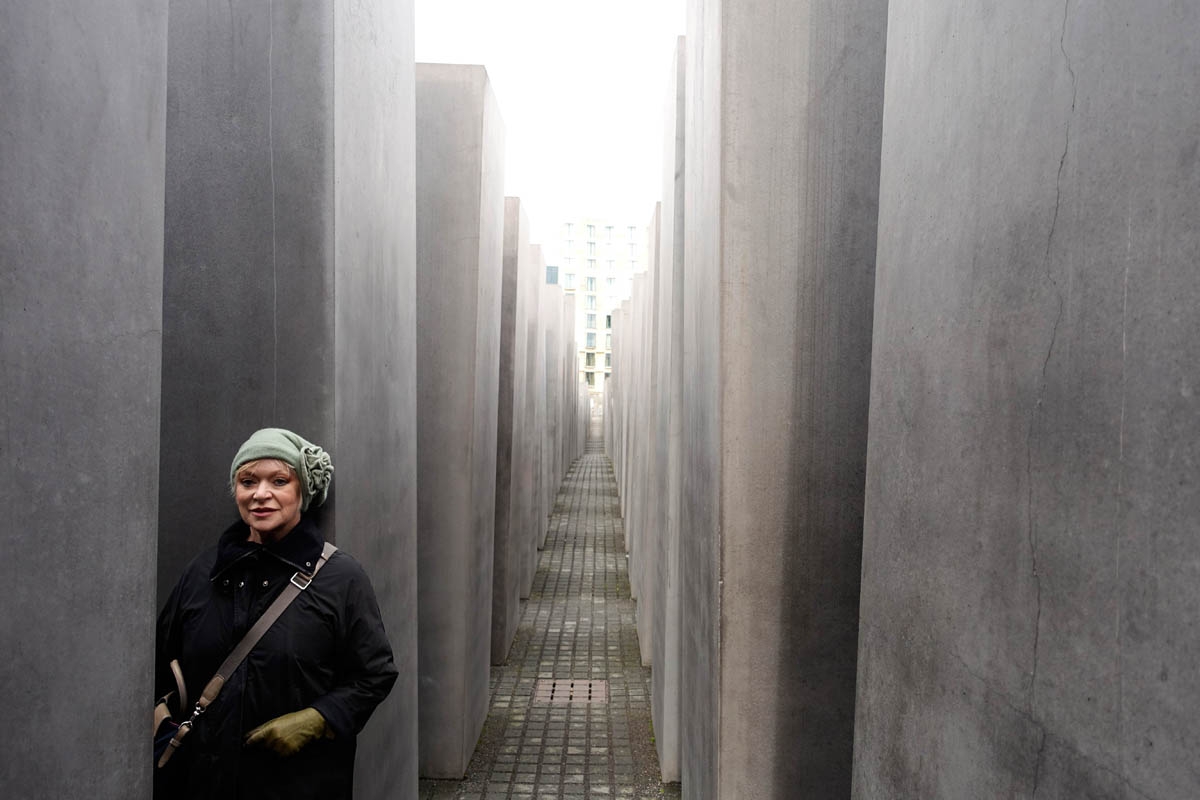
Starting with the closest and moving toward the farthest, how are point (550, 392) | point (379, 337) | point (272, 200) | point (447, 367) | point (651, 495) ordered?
point (272, 200), point (379, 337), point (447, 367), point (651, 495), point (550, 392)

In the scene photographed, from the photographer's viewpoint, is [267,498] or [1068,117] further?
[267,498]

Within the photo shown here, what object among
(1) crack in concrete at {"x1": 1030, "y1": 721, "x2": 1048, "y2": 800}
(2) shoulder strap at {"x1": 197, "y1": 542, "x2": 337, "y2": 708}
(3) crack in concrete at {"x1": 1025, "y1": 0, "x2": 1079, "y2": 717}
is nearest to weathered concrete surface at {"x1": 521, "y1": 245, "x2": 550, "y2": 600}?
(2) shoulder strap at {"x1": 197, "y1": 542, "x2": 337, "y2": 708}

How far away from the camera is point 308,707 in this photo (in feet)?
9.27

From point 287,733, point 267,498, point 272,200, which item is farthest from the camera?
point 272,200

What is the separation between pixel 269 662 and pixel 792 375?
219 centimetres

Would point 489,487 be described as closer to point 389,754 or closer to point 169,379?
point 389,754

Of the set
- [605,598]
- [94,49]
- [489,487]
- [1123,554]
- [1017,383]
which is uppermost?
[94,49]

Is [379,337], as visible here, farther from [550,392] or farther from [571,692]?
[550,392]

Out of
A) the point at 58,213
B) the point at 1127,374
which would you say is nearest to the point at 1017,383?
the point at 1127,374

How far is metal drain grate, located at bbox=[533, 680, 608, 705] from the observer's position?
8.66 m

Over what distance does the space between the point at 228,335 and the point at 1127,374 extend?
3207mm

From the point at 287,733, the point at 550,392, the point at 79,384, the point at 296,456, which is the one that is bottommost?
the point at 287,733

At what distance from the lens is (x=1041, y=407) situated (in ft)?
5.35

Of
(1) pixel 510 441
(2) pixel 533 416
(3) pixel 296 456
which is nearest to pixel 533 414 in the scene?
(2) pixel 533 416
